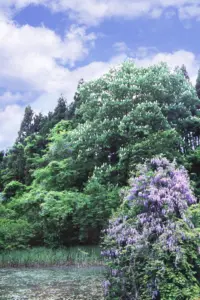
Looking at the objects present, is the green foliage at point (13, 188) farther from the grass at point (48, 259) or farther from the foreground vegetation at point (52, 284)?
the foreground vegetation at point (52, 284)

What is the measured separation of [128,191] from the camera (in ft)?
34.6

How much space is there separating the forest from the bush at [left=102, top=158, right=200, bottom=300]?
0.08 feet

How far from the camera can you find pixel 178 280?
8.65 meters

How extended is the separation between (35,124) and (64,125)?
15.6m

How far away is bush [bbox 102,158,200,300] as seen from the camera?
880cm

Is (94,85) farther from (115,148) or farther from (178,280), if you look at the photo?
(178,280)

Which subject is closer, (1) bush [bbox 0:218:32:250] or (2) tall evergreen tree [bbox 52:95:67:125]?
(1) bush [bbox 0:218:32:250]

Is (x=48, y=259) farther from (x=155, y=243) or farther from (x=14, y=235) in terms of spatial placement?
(x=155, y=243)

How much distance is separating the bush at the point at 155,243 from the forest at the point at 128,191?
0.08 feet

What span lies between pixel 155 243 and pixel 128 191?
1.74m

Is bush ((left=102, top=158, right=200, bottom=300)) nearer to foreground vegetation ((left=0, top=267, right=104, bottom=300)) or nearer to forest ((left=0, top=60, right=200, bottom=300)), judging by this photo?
forest ((left=0, top=60, right=200, bottom=300))

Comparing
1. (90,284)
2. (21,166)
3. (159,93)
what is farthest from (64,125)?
(90,284)

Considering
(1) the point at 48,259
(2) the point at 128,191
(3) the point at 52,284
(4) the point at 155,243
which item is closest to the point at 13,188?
(1) the point at 48,259

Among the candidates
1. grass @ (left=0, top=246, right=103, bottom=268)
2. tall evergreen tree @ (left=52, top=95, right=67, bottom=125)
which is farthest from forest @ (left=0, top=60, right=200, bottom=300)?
tall evergreen tree @ (left=52, top=95, right=67, bottom=125)
